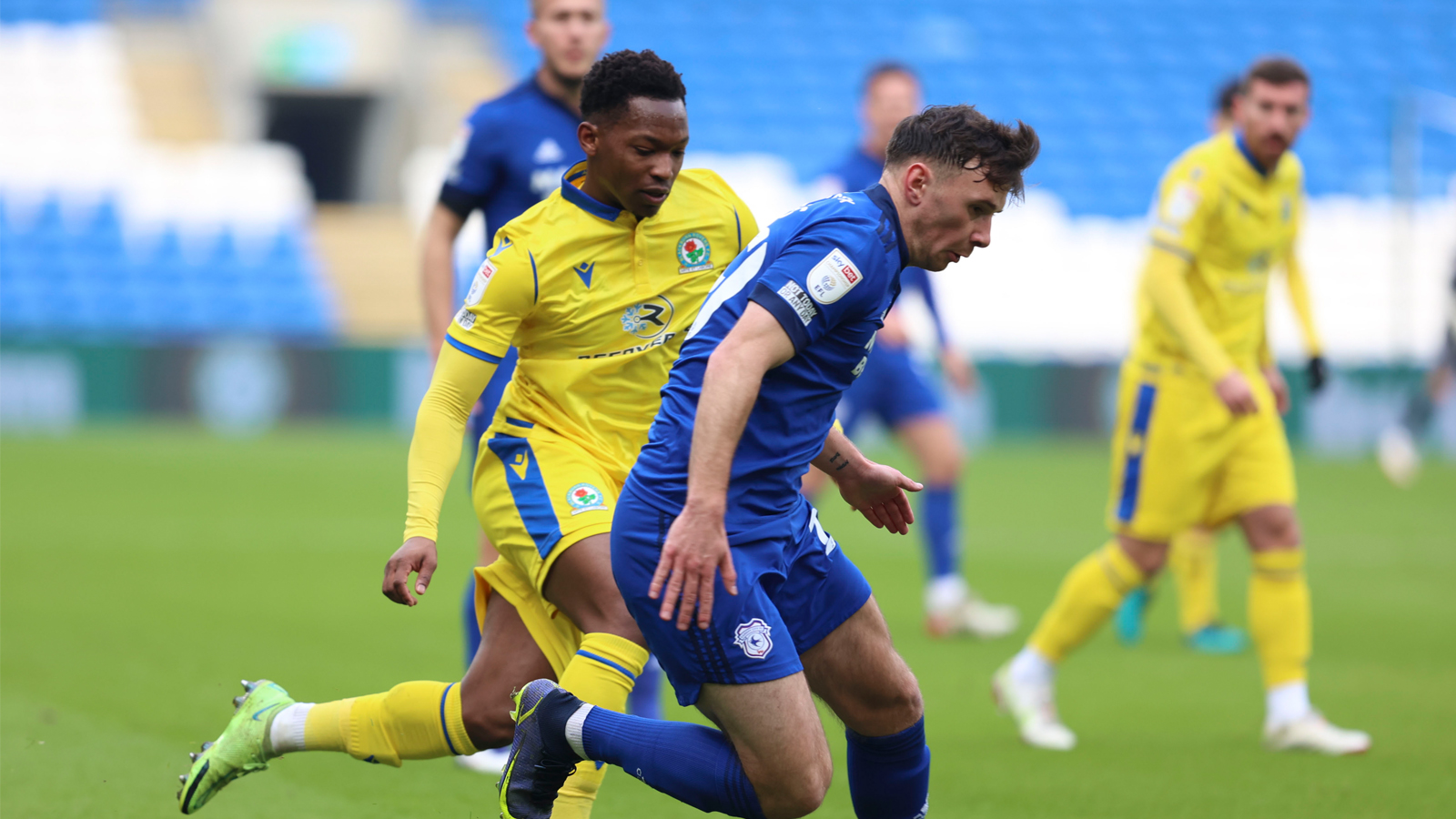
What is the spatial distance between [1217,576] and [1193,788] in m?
5.34

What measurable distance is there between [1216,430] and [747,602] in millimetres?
2898

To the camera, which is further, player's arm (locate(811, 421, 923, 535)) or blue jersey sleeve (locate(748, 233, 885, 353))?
player's arm (locate(811, 421, 923, 535))

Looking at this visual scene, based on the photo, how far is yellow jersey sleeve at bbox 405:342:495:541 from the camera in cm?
384

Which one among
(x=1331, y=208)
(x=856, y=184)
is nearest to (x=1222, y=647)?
(x=856, y=184)

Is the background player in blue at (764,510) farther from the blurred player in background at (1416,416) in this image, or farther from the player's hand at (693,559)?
the blurred player in background at (1416,416)

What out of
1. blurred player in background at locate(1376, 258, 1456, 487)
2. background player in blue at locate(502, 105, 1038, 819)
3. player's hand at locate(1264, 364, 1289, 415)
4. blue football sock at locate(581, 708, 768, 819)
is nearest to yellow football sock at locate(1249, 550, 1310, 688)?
player's hand at locate(1264, 364, 1289, 415)

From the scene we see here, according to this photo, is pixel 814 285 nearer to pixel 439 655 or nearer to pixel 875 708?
pixel 875 708

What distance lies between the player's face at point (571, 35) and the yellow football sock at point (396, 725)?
79.2 inches

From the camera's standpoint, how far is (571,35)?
498cm

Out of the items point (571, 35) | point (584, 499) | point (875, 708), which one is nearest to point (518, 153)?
point (571, 35)

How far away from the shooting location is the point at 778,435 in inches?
138

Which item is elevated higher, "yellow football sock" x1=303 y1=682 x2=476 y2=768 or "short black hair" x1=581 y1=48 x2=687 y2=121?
"short black hair" x1=581 y1=48 x2=687 y2=121

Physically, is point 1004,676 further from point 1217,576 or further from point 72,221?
point 72,221

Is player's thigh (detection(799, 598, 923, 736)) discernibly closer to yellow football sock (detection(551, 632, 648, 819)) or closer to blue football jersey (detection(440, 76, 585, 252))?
yellow football sock (detection(551, 632, 648, 819))
